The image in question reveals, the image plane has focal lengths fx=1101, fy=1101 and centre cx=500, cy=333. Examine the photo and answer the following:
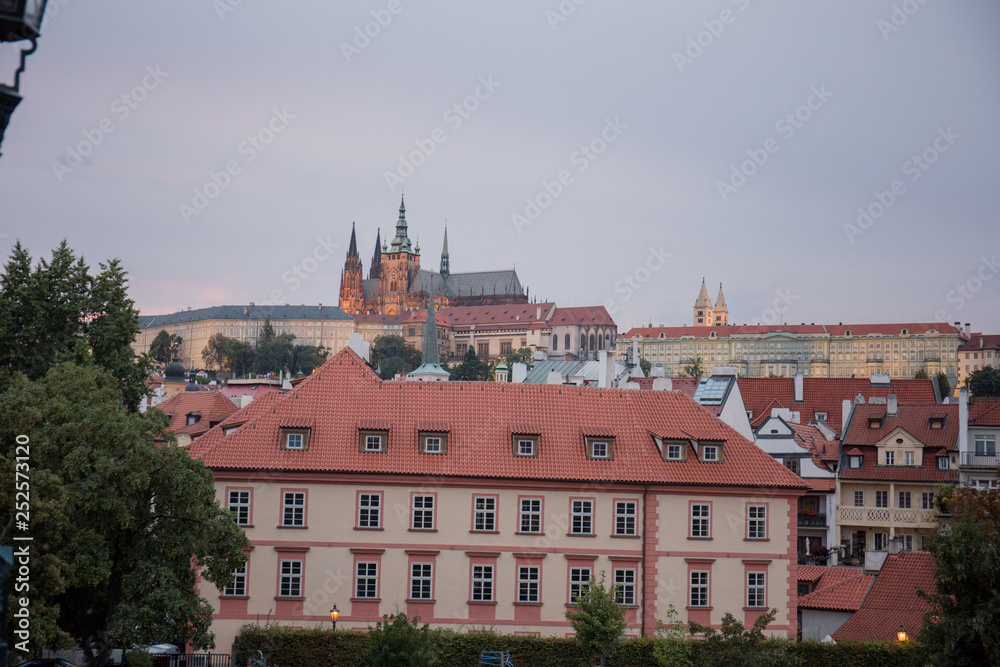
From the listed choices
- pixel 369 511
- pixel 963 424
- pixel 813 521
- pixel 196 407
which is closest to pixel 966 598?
pixel 369 511

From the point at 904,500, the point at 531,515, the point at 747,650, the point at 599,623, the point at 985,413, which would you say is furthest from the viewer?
the point at 985,413

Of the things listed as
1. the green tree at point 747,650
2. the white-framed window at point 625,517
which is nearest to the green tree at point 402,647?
the green tree at point 747,650

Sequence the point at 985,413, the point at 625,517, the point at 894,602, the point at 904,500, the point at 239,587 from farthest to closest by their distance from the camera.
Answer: the point at 985,413
the point at 904,500
the point at 625,517
the point at 894,602
the point at 239,587

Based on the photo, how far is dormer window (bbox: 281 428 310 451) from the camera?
37.2 metres

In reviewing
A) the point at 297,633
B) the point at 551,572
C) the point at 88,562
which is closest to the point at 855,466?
the point at 551,572

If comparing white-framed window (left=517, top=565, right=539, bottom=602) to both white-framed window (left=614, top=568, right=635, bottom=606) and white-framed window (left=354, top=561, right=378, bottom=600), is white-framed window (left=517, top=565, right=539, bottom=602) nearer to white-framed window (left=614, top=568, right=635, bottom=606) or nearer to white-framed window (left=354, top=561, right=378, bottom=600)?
white-framed window (left=614, top=568, right=635, bottom=606)

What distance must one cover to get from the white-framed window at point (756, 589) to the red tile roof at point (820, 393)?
108ft

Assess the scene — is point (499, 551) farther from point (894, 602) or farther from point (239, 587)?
point (894, 602)

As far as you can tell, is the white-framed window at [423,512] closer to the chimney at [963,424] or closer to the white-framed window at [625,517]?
the white-framed window at [625,517]

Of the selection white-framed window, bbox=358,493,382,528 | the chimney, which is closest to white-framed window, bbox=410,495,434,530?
white-framed window, bbox=358,493,382,528

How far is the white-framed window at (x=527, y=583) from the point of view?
119 ft

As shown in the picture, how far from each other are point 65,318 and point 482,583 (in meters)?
19.3

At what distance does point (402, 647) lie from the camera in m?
28.3

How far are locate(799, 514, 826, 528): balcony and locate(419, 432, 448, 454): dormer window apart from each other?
24.5 m
